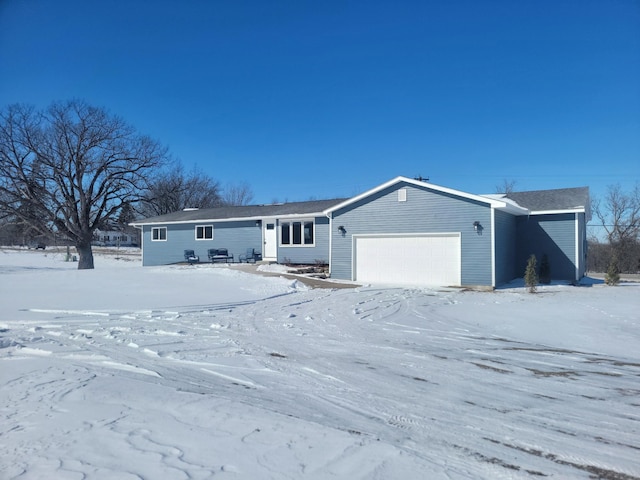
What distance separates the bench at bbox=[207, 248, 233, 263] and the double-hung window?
11.5 ft

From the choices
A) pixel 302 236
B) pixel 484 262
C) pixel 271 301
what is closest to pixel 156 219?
pixel 302 236

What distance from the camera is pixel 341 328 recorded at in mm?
9156

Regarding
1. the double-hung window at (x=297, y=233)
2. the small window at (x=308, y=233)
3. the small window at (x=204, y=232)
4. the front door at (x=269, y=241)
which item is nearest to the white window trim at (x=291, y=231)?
the double-hung window at (x=297, y=233)

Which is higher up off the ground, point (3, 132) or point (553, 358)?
point (3, 132)

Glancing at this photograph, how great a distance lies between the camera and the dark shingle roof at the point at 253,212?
23.0 metres

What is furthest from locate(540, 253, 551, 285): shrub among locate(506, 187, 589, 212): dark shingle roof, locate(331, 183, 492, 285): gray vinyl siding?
locate(331, 183, 492, 285): gray vinyl siding

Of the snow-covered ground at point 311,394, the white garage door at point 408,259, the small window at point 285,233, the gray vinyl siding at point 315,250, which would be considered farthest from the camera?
the small window at point 285,233

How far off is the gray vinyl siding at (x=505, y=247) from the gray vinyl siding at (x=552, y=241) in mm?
524

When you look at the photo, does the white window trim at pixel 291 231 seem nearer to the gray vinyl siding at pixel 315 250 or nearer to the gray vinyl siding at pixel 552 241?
the gray vinyl siding at pixel 315 250

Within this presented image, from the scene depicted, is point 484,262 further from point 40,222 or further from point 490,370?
point 40,222

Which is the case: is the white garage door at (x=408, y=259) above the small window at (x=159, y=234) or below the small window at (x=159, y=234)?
below

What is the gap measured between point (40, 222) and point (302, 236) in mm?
15320

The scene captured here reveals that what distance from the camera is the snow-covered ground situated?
335 cm

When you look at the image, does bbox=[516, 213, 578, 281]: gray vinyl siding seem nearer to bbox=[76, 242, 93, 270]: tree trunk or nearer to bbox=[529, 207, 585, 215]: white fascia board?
bbox=[529, 207, 585, 215]: white fascia board
